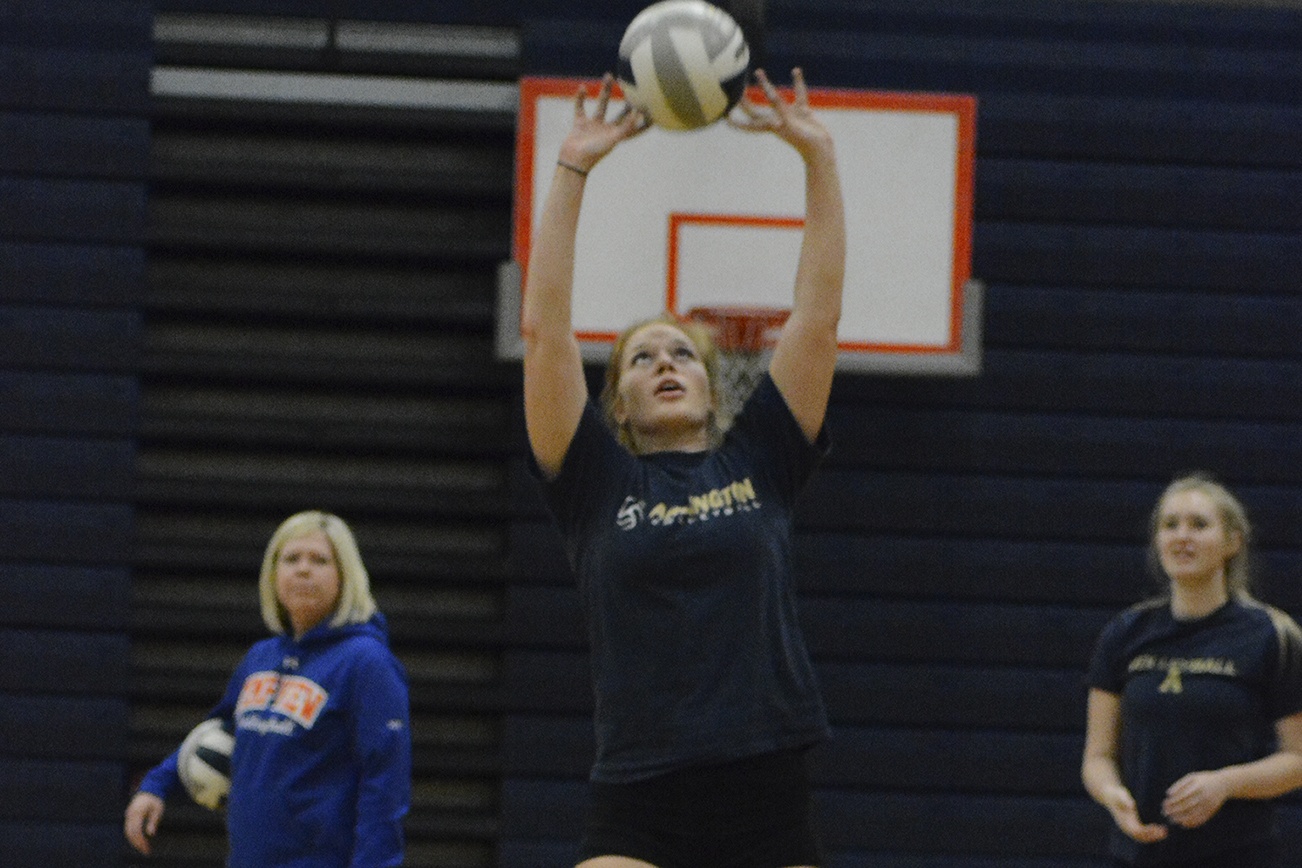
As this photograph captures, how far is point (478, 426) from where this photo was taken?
24.0 ft

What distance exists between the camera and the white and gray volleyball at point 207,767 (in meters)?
4.95

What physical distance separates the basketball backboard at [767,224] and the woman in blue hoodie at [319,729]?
2.06m

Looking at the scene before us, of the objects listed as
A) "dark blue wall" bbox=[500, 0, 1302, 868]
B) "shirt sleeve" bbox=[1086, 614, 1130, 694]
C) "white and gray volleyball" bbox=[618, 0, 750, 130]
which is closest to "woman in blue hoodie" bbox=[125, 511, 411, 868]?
"white and gray volleyball" bbox=[618, 0, 750, 130]

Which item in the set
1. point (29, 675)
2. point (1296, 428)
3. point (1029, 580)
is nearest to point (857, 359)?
point (1029, 580)

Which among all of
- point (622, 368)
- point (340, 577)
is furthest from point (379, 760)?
point (622, 368)

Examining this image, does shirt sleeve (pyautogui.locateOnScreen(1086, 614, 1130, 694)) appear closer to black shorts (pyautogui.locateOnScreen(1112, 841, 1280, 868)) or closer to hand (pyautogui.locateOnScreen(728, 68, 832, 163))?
black shorts (pyautogui.locateOnScreen(1112, 841, 1280, 868))

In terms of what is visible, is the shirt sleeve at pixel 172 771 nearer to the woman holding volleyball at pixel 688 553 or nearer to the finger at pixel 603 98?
the woman holding volleyball at pixel 688 553

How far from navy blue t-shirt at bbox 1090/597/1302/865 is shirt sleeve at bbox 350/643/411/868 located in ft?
6.32

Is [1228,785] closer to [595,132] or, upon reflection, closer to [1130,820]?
[1130,820]

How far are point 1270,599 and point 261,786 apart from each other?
4.65 m

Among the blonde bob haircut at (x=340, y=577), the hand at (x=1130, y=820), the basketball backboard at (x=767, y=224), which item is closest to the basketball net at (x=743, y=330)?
the basketball backboard at (x=767, y=224)

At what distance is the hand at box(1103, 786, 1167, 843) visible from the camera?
4406 millimetres

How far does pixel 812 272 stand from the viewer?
10.3 feet

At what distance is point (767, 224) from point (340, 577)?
102 inches
